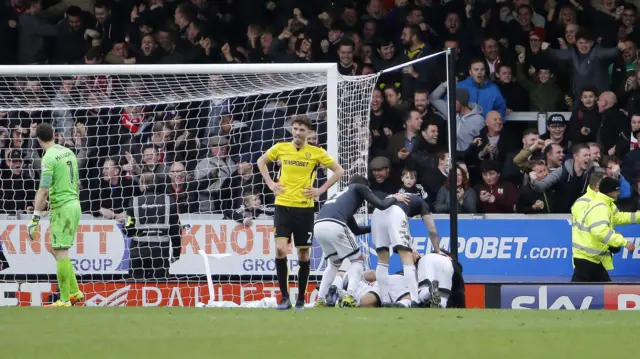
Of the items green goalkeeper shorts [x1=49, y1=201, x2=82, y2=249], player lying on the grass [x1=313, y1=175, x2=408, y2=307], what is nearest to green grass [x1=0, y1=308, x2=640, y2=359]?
green goalkeeper shorts [x1=49, y1=201, x2=82, y2=249]

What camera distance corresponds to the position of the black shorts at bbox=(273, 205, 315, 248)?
12117 millimetres

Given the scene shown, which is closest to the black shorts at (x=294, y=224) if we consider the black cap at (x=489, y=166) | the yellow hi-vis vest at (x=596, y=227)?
the yellow hi-vis vest at (x=596, y=227)

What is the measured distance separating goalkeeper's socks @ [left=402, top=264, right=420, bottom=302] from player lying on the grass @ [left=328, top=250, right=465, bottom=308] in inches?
2.6

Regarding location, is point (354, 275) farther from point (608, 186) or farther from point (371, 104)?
point (371, 104)

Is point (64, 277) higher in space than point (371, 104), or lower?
lower

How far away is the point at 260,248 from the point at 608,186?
4.11 meters

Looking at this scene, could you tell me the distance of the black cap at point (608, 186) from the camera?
14141 millimetres

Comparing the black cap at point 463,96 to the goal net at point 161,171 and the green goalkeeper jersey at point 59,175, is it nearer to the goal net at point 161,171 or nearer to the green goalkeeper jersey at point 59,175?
the goal net at point 161,171

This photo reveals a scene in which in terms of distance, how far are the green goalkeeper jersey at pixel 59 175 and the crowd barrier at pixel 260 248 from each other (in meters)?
2.32

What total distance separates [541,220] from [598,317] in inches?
183

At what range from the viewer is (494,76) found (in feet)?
56.1

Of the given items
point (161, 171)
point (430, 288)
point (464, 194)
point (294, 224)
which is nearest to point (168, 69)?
point (161, 171)

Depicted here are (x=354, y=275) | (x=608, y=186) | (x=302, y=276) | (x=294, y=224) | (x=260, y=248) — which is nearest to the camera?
(x=294, y=224)

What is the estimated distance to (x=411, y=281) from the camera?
13023mm
